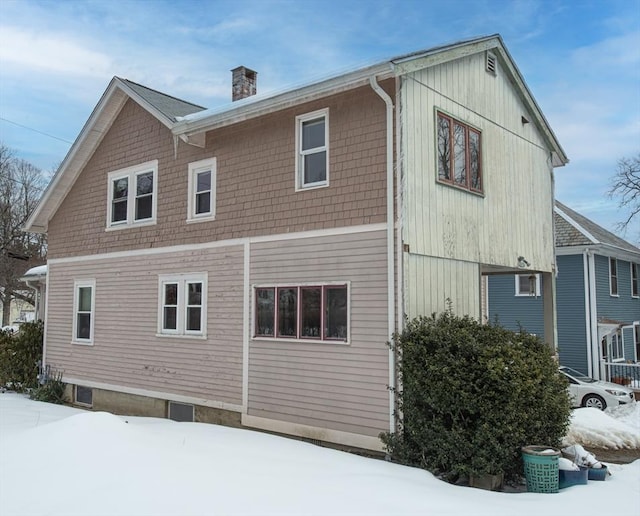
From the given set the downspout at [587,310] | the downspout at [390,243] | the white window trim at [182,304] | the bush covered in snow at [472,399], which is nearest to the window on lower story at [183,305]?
the white window trim at [182,304]

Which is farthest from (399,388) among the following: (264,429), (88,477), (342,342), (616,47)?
(616,47)

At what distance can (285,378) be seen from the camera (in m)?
9.95

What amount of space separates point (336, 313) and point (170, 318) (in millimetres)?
4828

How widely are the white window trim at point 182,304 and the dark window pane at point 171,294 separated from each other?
8cm

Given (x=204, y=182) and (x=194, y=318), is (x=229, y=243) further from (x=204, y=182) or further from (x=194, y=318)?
(x=194, y=318)

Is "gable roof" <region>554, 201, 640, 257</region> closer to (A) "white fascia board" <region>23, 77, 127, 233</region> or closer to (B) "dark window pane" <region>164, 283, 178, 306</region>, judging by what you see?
(B) "dark window pane" <region>164, 283, 178, 306</region>

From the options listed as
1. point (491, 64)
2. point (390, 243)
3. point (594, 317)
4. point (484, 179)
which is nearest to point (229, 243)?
point (390, 243)

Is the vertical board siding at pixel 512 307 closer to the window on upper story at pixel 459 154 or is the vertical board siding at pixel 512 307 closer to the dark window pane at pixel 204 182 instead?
the window on upper story at pixel 459 154

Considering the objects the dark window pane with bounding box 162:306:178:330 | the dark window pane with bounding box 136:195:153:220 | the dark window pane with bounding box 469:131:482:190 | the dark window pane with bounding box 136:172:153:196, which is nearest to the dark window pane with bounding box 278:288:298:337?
the dark window pane with bounding box 162:306:178:330

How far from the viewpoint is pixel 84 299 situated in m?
14.9

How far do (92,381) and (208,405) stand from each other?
4.65 metres

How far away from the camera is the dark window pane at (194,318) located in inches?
465

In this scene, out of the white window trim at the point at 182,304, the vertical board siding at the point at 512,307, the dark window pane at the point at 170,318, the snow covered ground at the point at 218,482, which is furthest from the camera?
the vertical board siding at the point at 512,307

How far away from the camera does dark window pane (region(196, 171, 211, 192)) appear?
11984 mm
